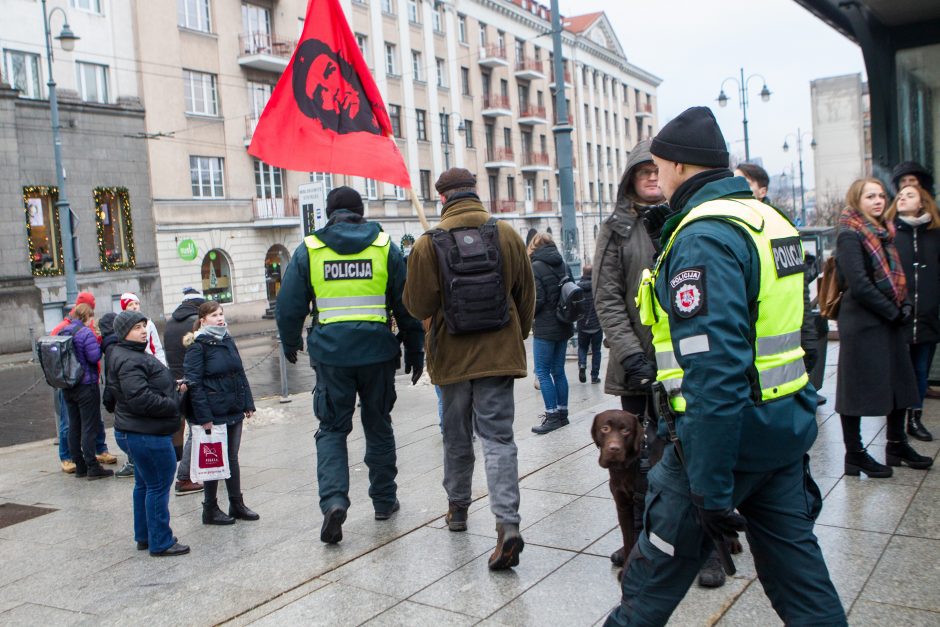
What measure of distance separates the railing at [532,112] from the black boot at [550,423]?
49.8 metres

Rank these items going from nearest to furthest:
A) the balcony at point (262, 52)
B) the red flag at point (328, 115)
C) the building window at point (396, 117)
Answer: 1. the red flag at point (328, 115)
2. the balcony at point (262, 52)
3. the building window at point (396, 117)

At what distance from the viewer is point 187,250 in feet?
104

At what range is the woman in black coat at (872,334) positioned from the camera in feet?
17.5

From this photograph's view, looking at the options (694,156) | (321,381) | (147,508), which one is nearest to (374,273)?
(321,381)

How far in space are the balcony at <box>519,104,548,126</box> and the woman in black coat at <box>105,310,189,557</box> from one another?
52316 millimetres

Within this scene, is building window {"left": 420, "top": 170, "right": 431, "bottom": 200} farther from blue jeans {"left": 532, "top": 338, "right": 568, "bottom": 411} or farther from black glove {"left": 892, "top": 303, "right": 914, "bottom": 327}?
black glove {"left": 892, "top": 303, "right": 914, "bottom": 327}

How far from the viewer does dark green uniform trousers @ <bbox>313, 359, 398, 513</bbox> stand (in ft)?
16.7

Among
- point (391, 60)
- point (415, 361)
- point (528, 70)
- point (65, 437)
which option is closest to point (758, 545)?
point (415, 361)

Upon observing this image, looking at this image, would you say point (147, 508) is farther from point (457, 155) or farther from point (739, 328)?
point (457, 155)

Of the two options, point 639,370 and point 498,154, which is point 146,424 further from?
point 498,154

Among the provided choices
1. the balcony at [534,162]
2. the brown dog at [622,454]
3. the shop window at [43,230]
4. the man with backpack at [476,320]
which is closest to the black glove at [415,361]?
the man with backpack at [476,320]

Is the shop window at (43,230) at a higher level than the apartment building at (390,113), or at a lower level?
lower

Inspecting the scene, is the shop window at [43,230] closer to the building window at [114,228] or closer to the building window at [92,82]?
the building window at [114,228]

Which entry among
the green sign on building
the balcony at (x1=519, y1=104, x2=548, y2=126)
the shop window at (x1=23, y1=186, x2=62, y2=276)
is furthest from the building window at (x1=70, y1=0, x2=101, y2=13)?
the balcony at (x1=519, y1=104, x2=548, y2=126)
